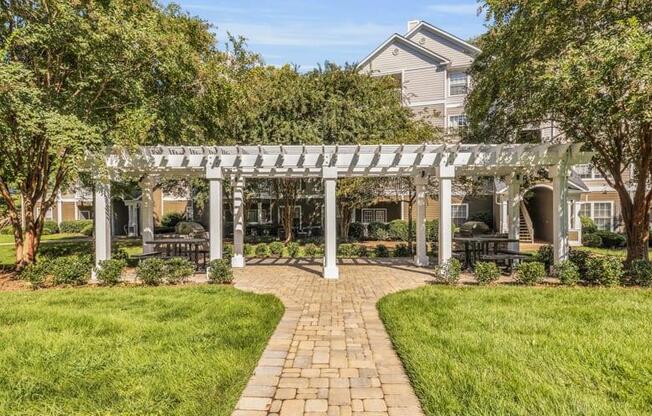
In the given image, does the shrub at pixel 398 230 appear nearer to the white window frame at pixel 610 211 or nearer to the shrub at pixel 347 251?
the shrub at pixel 347 251

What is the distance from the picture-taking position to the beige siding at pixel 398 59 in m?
23.6

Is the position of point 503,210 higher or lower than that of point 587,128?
lower

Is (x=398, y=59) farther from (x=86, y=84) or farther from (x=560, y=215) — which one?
(x=86, y=84)

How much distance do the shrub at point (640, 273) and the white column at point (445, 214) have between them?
12.6ft

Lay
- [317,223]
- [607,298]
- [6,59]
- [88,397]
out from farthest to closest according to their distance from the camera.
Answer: [317,223], [6,59], [607,298], [88,397]

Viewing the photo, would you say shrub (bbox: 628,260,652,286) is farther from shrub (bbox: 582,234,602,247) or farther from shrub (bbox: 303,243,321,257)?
shrub (bbox: 582,234,602,247)

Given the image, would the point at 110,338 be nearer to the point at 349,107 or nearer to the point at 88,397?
the point at 88,397

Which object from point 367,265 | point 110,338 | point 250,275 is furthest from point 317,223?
point 110,338

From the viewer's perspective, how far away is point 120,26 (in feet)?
27.8

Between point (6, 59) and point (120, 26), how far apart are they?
9.98 feet

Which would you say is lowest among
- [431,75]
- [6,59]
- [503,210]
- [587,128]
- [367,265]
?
[367,265]

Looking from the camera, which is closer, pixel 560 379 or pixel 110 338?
pixel 560 379

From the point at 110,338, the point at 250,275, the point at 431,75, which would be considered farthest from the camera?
the point at 431,75

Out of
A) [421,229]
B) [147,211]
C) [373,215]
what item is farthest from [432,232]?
[147,211]
